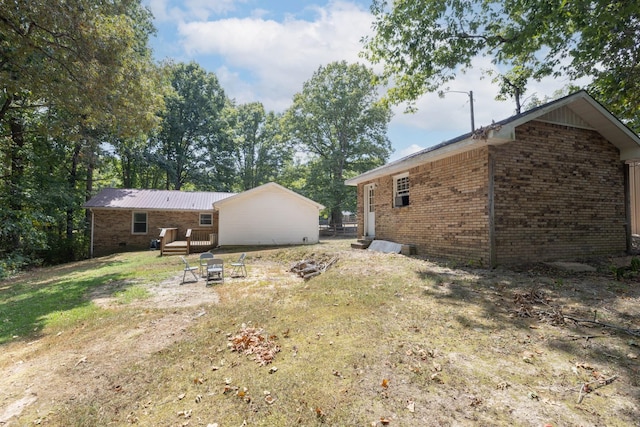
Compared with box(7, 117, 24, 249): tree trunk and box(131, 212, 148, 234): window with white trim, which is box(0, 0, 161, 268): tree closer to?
box(7, 117, 24, 249): tree trunk

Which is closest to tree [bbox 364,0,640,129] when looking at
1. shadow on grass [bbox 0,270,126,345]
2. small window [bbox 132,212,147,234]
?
shadow on grass [bbox 0,270,126,345]

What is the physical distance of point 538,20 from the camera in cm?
757

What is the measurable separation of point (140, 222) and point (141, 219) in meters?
0.21

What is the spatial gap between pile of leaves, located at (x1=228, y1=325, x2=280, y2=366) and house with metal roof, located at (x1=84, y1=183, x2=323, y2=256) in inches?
546

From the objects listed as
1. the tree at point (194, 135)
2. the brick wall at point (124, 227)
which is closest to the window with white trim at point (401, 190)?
the brick wall at point (124, 227)

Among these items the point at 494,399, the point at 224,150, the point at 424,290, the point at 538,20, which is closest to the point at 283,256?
the point at 424,290

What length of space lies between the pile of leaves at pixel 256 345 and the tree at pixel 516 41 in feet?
32.1

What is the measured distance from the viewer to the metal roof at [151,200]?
18344 mm

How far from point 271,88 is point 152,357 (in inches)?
1343

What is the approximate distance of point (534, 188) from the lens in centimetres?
753

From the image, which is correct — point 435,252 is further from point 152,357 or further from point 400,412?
point 152,357

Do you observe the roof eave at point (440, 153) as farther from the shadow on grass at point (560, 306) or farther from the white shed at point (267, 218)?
the white shed at point (267, 218)

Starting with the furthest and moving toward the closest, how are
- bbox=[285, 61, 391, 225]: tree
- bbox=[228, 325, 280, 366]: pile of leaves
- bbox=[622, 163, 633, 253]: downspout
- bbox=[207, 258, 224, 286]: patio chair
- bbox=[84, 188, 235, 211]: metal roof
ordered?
bbox=[285, 61, 391, 225]: tree, bbox=[84, 188, 235, 211]: metal roof, bbox=[622, 163, 633, 253]: downspout, bbox=[207, 258, 224, 286]: patio chair, bbox=[228, 325, 280, 366]: pile of leaves

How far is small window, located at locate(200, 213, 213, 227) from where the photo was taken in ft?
66.2
